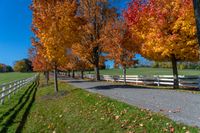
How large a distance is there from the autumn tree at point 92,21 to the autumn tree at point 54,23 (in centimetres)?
1687

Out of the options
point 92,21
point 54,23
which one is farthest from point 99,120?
point 92,21

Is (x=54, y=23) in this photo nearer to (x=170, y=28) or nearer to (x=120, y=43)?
(x=170, y=28)

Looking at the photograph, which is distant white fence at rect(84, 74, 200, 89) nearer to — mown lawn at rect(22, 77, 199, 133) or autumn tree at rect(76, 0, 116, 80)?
autumn tree at rect(76, 0, 116, 80)

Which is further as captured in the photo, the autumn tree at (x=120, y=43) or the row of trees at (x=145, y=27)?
the autumn tree at (x=120, y=43)

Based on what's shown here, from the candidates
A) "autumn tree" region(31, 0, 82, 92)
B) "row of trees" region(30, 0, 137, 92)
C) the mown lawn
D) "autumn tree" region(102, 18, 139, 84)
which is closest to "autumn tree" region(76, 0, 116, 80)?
"row of trees" region(30, 0, 137, 92)

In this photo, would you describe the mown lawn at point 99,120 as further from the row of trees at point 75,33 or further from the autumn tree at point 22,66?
the autumn tree at point 22,66

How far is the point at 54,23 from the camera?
19.8 metres

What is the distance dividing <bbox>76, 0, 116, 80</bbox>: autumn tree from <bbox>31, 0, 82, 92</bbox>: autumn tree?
16872mm

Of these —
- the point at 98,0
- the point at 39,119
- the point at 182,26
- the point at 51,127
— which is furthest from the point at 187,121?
the point at 98,0

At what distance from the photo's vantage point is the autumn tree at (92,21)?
37.7m

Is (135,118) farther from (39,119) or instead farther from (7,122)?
(7,122)

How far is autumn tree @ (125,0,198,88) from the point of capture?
18.3 metres

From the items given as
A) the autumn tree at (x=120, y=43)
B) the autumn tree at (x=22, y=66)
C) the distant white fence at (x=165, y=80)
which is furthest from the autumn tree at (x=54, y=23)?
the autumn tree at (x=22, y=66)

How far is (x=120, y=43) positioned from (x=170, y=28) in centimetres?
966
